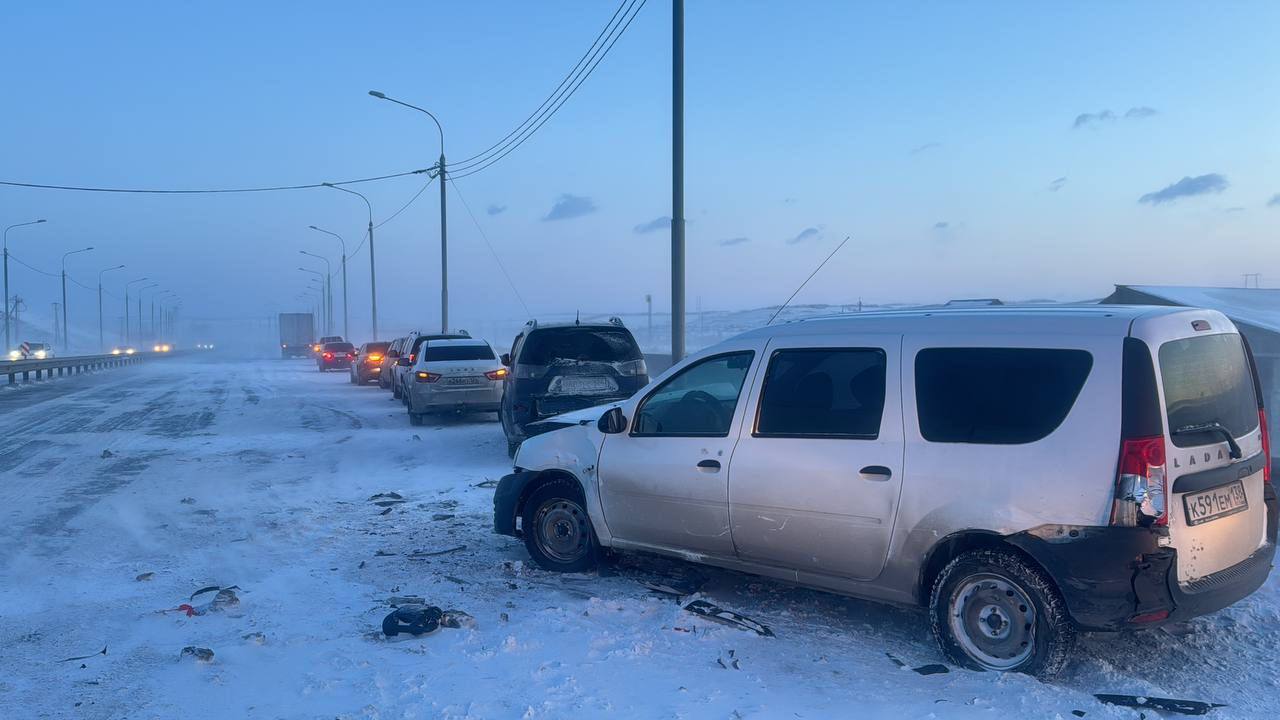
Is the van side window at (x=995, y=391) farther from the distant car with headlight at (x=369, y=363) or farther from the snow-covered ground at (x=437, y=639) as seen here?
the distant car with headlight at (x=369, y=363)

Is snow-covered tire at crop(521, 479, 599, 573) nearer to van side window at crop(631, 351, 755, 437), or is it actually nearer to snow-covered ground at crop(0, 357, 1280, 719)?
snow-covered ground at crop(0, 357, 1280, 719)

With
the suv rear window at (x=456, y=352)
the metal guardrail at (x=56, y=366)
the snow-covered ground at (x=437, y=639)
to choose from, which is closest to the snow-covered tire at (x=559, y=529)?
the snow-covered ground at (x=437, y=639)

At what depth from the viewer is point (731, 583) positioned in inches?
245

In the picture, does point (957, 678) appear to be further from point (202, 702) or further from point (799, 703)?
point (202, 702)

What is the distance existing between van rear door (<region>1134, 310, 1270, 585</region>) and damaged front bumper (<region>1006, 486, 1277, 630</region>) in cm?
8

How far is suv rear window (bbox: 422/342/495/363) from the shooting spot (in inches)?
694

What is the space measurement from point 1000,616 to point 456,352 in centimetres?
1447

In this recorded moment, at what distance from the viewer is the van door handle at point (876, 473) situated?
15.4 ft

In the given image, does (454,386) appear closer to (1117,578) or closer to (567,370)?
(567,370)

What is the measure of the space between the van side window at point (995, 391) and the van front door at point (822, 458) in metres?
0.19

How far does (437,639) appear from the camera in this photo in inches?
201

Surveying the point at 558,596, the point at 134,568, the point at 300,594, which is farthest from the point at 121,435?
the point at 558,596

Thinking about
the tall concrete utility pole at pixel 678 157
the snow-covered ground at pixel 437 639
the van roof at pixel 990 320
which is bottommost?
the snow-covered ground at pixel 437 639

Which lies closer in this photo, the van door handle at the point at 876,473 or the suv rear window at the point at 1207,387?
the suv rear window at the point at 1207,387
